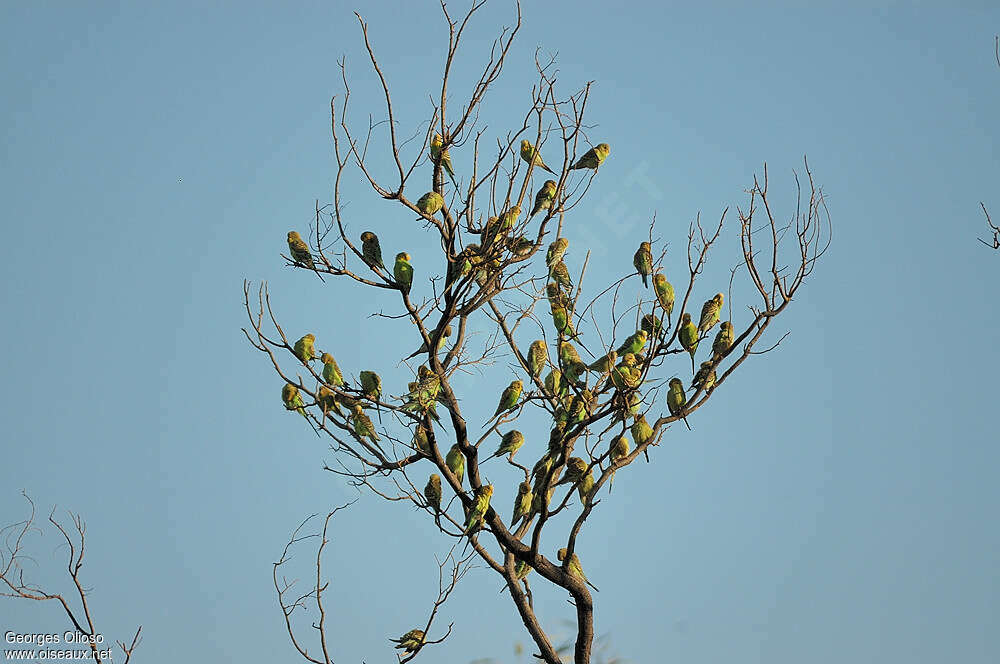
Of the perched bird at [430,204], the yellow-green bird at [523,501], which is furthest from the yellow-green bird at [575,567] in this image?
the perched bird at [430,204]

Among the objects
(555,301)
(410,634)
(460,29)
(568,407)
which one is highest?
(460,29)

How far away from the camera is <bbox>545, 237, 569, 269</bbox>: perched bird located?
3443mm

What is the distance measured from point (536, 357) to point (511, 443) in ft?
1.03

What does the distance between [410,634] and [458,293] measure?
124 cm

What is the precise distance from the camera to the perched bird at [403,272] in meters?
3.26

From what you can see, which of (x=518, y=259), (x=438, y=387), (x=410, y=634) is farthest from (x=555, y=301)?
(x=410, y=634)

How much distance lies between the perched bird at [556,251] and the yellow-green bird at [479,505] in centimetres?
79

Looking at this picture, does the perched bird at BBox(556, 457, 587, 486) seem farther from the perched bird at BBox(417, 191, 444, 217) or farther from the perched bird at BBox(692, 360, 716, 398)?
the perched bird at BBox(417, 191, 444, 217)

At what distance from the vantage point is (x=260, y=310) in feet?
10.5

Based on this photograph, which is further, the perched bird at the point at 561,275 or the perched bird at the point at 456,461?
the perched bird at the point at 561,275

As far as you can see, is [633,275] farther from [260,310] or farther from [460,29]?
[260,310]

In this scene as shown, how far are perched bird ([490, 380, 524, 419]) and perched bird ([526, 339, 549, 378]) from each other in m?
0.07

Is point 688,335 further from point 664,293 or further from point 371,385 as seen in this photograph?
point 371,385

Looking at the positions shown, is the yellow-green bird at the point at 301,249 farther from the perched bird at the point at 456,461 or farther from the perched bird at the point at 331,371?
the perched bird at the point at 456,461
